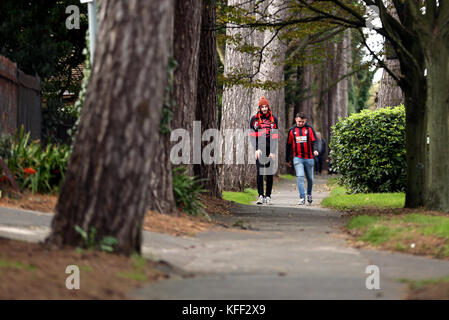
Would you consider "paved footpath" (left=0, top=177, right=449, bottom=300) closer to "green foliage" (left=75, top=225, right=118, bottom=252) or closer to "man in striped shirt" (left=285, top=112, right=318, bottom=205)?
"green foliage" (left=75, top=225, right=118, bottom=252)

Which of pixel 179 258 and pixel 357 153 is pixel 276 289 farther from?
pixel 357 153

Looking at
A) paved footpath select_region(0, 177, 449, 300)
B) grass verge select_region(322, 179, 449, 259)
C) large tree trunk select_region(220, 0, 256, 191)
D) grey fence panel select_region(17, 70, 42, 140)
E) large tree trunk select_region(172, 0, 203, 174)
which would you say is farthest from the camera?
large tree trunk select_region(220, 0, 256, 191)

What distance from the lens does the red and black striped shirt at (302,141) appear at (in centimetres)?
1655

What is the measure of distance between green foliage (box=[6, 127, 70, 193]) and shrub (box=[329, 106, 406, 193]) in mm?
9930

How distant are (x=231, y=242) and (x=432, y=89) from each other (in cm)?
590

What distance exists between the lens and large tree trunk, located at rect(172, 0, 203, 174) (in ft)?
39.2

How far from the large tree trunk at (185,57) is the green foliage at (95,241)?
553cm

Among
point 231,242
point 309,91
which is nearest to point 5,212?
point 231,242

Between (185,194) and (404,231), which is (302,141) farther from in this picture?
(404,231)

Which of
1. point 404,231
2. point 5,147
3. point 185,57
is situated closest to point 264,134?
point 185,57

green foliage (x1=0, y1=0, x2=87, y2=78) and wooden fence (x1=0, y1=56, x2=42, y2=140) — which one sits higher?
green foliage (x1=0, y1=0, x2=87, y2=78)

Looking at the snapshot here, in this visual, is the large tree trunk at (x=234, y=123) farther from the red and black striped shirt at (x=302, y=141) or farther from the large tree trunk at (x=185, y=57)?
the large tree trunk at (x=185, y=57)

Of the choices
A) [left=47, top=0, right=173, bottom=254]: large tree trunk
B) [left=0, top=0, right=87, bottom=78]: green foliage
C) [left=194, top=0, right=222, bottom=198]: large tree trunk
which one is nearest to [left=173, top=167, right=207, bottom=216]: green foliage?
[left=194, top=0, right=222, bottom=198]: large tree trunk

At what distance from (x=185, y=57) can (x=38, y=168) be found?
9.76ft
